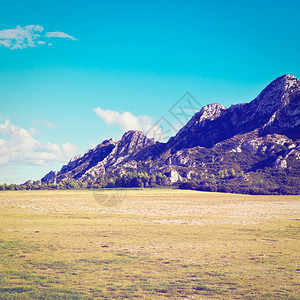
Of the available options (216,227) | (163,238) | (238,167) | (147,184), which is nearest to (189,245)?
(163,238)

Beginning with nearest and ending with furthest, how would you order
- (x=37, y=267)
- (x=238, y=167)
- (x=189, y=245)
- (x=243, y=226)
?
1. (x=37, y=267)
2. (x=189, y=245)
3. (x=243, y=226)
4. (x=238, y=167)

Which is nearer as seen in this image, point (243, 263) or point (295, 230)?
point (243, 263)

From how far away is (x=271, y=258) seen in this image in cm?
1970

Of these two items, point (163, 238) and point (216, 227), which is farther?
point (216, 227)

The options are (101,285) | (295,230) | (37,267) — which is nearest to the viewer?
(101,285)

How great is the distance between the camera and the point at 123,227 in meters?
32.3

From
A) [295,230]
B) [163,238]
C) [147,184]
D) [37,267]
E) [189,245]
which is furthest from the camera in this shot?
[147,184]

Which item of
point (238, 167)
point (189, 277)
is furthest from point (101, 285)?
point (238, 167)

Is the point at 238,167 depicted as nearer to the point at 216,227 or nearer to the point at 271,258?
the point at 216,227

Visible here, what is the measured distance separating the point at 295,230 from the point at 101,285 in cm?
2387

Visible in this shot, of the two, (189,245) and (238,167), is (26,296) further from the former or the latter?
(238,167)

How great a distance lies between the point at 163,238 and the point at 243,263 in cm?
897

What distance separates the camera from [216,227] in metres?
32.5

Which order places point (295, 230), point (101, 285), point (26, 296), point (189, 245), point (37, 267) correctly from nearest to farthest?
point (26, 296) < point (101, 285) < point (37, 267) < point (189, 245) < point (295, 230)
